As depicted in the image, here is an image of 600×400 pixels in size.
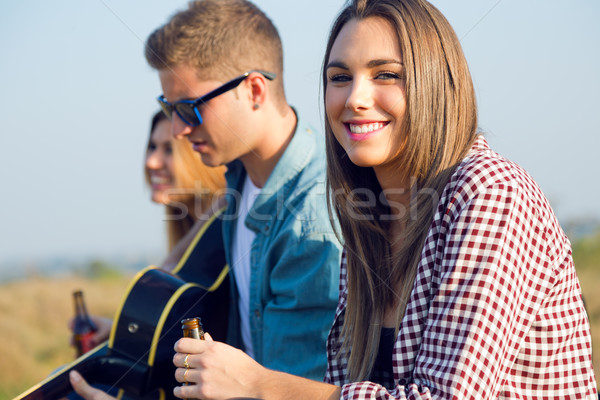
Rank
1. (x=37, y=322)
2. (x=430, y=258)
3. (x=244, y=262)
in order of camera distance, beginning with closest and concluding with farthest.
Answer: (x=430, y=258)
(x=244, y=262)
(x=37, y=322)

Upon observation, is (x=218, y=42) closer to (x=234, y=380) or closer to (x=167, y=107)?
(x=167, y=107)

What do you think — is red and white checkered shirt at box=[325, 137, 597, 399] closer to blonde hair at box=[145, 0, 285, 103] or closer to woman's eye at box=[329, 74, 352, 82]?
woman's eye at box=[329, 74, 352, 82]

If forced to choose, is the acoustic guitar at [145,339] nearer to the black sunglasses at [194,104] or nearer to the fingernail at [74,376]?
the fingernail at [74,376]

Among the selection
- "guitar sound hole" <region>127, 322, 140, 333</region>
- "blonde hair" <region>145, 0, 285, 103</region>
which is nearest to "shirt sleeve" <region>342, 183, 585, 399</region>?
"guitar sound hole" <region>127, 322, 140, 333</region>

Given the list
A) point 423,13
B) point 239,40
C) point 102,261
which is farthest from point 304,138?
point 102,261

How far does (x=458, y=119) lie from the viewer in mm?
1856

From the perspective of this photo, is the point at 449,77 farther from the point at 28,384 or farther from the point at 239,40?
the point at 28,384

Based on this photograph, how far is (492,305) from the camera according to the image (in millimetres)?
1472

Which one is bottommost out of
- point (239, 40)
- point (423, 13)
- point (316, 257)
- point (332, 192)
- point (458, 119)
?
point (316, 257)

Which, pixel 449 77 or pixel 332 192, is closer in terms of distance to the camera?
pixel 449 77

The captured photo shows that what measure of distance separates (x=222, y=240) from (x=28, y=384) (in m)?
3.59

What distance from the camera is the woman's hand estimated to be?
1.61 metres

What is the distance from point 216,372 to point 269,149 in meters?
1.81

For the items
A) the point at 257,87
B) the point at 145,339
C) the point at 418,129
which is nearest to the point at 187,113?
the point at 257,87
